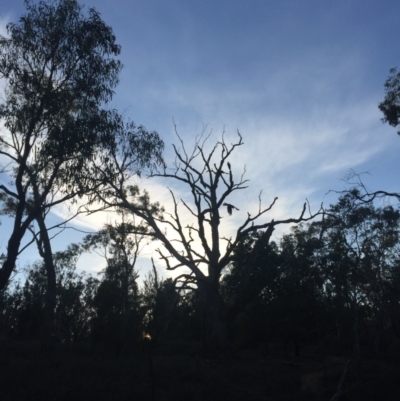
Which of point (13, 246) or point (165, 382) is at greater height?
point (13, 246)

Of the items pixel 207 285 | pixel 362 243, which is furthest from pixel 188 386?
pixel 362 243

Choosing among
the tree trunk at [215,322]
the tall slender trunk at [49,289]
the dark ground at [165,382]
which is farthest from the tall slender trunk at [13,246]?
the tree trunk at [215,322]

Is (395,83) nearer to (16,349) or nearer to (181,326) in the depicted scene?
(16,349)

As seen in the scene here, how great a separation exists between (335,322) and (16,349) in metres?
19.0

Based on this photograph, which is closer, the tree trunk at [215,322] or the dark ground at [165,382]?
the dark ground at [165,382]

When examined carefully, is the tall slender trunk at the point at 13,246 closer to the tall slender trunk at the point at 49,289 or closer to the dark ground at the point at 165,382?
the dark ground at the point at 165,382

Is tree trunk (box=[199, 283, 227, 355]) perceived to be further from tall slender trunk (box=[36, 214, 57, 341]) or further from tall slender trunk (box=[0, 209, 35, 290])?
tall slender trunk (box=[0, 209, 35, 290])

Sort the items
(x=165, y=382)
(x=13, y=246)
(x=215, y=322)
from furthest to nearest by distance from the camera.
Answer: (x=215, y=322)
(x=13, y=246)
(x=165, y=382)

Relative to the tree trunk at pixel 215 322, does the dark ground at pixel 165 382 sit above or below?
below

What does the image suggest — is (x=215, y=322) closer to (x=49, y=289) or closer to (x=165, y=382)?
(x=49, y=289)

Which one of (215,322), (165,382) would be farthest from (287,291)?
(165,382)

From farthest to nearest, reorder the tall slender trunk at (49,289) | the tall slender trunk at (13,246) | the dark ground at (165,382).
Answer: the tall slender trunk at (49,289) < the tall slender trunk at (13,246) < the dark ground at (165,382)

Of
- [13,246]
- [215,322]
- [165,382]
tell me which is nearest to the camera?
[165,382]

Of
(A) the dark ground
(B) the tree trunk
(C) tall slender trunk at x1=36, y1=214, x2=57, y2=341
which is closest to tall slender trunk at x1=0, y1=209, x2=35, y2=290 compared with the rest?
(A) the dark ground
